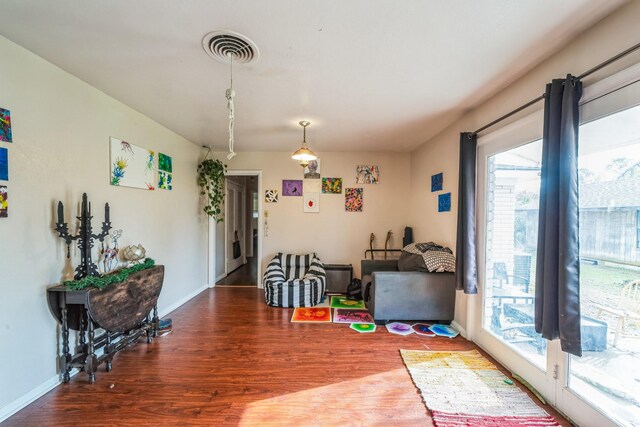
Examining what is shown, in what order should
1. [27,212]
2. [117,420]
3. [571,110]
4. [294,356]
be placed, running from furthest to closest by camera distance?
[294,356]
[27,212]
[117,420]
[571,110]

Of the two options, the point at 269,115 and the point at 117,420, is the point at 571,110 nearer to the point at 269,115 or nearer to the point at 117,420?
the point at 269,115

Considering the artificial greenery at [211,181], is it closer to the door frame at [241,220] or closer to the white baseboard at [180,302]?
the door frame at [241,220]

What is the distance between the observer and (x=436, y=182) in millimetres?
3340

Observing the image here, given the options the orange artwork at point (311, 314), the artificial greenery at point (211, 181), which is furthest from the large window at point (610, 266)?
the artificial greenery at point (211, 181)

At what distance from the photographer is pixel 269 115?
272cm

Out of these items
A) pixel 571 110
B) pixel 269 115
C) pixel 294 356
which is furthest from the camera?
pixel 269 115

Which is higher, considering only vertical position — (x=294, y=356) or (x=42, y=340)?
(x=42, y=340)

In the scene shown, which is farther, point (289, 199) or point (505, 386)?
point (289, 199)

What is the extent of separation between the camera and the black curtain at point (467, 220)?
2.40 m

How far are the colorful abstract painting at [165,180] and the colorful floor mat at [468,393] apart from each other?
3.15 meters

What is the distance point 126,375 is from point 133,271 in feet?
2.66

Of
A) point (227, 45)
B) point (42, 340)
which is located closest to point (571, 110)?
point (227, 45)

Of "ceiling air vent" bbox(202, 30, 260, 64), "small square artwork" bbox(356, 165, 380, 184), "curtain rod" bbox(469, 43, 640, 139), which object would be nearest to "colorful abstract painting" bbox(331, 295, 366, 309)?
"small square artwork" bbox(356, 165, 380, 184)

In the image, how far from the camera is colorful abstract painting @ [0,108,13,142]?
1542 mm
